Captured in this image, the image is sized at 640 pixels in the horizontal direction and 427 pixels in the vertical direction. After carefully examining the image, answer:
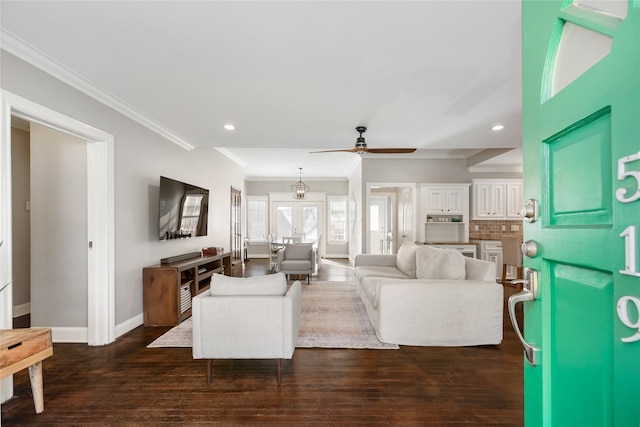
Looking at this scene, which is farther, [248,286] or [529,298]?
[248,286]

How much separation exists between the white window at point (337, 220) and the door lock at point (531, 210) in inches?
347

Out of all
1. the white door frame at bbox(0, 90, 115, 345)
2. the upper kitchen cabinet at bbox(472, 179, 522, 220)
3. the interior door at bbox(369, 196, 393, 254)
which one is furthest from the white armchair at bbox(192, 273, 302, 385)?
the interior door at bbox(369, 196, 393, 254)

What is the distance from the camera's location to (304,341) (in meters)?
3.02

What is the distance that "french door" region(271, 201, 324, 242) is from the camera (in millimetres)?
9719

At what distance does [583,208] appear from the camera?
2.27 ft

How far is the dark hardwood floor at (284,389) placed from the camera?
1900 mm

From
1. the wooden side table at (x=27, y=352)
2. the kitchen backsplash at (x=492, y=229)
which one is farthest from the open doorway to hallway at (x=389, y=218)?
the wooden side table at (x=27, y=352)

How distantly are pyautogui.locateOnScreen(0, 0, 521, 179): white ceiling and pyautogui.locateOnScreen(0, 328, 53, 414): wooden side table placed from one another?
197cm

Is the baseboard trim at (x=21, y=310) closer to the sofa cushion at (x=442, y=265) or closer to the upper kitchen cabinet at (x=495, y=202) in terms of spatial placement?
the sofa cushion at (x=442, y=265)

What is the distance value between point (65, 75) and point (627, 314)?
360cm

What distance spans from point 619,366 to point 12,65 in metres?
3.49

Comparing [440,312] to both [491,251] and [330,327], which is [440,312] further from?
[491,251]

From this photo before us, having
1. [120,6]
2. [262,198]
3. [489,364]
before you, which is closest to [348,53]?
[120,6]

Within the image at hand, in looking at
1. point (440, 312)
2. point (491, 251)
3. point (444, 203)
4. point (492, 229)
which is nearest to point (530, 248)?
point (440, 312)
